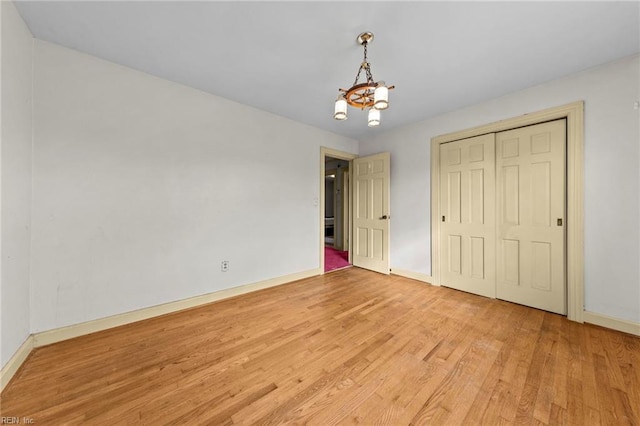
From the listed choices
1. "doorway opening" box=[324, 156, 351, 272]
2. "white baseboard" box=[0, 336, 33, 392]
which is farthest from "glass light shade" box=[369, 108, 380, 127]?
"doorway opening" box=[324, 156, 351, 272]

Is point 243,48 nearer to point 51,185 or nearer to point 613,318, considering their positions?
point 51,185

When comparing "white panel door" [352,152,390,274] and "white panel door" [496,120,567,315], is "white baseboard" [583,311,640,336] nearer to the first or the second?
"white panel door" [496,120,567,315]

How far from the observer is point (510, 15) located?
1635 mm

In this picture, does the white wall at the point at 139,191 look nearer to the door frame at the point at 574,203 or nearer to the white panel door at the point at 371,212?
the white panel door at the point at 371,212

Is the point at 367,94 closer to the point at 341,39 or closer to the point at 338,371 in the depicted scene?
the point at 341,39

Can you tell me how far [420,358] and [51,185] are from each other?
329cm

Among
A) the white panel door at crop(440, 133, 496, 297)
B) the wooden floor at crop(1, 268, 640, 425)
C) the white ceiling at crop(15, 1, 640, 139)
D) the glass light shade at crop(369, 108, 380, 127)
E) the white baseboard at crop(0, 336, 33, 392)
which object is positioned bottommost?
the wooden floor at crop(1, 268, 640, 425)

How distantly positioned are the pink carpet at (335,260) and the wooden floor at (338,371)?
1853mm

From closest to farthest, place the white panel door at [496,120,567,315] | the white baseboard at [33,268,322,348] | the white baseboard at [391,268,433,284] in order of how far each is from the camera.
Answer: the white baseboard at [33,268,322,348]
the white panel door at [496,120,567,315]
the white baseboard at [391,268,433,284]

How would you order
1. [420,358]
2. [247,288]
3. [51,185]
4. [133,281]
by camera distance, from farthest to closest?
1. [247,288]
2. [133,281]
3. [51,185]
4. [420,358]

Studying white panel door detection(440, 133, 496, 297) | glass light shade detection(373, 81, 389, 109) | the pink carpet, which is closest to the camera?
glass light shade detection(373, 81, 389, 109)

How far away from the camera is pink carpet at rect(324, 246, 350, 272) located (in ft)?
14.4

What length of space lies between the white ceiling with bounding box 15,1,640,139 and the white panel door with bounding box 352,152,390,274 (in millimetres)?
1546

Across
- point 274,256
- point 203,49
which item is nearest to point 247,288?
point 274,256
